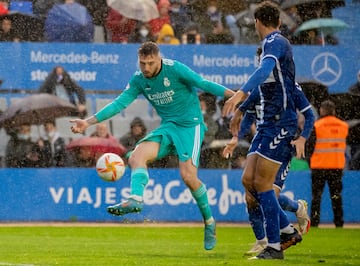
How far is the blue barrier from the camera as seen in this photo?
20.7 metres

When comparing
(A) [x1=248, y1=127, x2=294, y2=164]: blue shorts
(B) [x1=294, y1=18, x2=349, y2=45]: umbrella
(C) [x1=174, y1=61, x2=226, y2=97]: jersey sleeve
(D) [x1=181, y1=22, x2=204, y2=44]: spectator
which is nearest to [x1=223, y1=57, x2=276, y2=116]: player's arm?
(A) [x1=248, y1=127, x2=294, y2=164]: blue shorts

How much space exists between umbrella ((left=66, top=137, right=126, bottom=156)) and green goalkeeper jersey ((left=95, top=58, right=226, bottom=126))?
8.36 meters

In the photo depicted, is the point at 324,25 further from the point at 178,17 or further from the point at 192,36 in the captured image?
the point at 178,17

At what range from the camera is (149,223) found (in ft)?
68.3

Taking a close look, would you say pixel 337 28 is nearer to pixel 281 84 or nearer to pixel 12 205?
pixel 12 205

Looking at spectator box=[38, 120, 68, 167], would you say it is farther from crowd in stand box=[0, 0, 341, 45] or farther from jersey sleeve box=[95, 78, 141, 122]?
jersey sleeve box=[95, 78, 141, 122]

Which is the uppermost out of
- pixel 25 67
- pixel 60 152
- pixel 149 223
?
pixel 25 67

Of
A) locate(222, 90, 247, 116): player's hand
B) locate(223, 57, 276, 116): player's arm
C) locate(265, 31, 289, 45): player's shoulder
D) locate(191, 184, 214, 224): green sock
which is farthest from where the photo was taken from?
locate(191, 184, 214, 224): green sock

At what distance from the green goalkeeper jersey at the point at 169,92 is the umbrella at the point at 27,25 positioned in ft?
29.8

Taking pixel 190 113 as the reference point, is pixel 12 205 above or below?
below

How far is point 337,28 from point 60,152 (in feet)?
20.0

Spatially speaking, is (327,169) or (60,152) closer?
(327,169)

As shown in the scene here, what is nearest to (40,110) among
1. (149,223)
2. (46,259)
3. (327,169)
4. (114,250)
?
(149,223)

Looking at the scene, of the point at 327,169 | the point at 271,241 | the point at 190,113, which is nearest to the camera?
the point at 271,241
